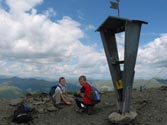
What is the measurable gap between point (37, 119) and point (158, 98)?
18.5 ft

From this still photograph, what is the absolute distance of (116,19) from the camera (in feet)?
32.1

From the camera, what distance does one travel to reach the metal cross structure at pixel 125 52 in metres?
9.62

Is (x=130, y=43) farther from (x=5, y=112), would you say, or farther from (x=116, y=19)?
(x=5, y=112)

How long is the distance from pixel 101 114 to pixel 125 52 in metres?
3.18

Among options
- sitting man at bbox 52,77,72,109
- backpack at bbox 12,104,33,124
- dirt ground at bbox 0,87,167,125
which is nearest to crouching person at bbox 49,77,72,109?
sitting man at bbox 52,77,72,109

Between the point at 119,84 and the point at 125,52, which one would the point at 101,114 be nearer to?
the point at 119,84

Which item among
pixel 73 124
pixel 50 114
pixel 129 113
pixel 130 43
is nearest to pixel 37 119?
pixel 50 114

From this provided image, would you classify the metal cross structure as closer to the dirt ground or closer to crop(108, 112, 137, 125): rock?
crop(108, 112, 137, 125): rock

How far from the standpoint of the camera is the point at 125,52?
9.62 meters

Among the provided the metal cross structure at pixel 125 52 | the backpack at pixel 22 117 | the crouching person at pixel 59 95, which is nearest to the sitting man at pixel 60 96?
the crouching person at pixel 59 95

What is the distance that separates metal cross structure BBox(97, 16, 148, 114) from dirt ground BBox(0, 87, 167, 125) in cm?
104

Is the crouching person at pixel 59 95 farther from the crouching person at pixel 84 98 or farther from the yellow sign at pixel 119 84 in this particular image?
the yellow sign at pixel 119 84

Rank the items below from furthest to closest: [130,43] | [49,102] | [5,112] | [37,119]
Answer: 1. [49,102]
2. [5,112]
3. [37,119]
4. [130,43]

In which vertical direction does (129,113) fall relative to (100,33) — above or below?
below
